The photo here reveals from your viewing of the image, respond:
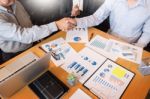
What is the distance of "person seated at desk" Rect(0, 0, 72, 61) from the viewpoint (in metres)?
1.28

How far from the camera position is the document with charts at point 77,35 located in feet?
4.71

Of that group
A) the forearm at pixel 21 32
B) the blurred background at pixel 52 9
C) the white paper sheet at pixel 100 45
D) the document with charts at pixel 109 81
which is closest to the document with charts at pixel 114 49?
the white paper sheet at pixel 100 45

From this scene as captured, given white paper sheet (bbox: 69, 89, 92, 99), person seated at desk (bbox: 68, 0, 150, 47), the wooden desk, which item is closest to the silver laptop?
the wooden desk

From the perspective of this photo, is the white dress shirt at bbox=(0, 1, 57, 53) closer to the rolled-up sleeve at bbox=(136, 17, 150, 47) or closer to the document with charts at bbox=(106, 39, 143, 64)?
the document with charts at bbox=(106, 39, 143, 64)

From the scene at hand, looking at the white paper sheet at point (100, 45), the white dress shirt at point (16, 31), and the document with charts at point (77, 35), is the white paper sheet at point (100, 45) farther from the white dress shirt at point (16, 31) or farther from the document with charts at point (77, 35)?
the white dress shirt at point (16, 31)

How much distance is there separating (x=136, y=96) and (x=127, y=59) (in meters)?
0.33

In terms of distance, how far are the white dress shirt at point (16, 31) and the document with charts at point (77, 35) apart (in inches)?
6.2

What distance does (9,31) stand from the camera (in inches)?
49.9

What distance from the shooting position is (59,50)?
1.33m

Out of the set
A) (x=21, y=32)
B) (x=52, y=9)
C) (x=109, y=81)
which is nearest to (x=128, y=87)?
(x=109, y=81)

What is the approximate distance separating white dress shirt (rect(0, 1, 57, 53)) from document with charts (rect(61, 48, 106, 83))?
34 centimetres

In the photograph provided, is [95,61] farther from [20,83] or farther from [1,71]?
[1,71]

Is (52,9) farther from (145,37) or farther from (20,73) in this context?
(20,73)

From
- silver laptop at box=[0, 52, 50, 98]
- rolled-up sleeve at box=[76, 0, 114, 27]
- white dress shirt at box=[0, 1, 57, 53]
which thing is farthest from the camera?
rolled-up sleeve at box=[76, 0, 114, 27]
